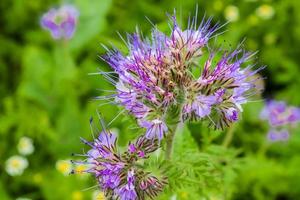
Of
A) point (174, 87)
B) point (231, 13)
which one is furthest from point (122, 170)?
point (231, 13)

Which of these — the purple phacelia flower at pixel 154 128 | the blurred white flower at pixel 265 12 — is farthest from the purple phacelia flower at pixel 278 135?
the purple phacelia flower at pixel 154 128

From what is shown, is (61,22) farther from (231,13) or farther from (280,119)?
(280,119)

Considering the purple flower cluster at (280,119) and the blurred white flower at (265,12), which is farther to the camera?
the blurred white flower at (265,12)

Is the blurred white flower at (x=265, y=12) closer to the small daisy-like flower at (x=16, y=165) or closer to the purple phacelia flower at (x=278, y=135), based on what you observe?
the purple phacelia flower at (x=278, y=135)

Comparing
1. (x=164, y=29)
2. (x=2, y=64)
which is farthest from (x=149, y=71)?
(x=2, y=64)

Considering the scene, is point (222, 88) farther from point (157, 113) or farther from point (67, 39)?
point (67, 39)

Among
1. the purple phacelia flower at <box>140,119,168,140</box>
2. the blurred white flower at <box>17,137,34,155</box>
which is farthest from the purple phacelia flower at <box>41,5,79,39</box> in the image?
the purple phacelia flower at <box>140,119,168,140</box>

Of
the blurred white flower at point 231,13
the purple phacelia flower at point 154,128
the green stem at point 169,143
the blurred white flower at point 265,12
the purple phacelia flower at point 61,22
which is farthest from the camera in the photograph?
the blurred white flower at point 265,12
